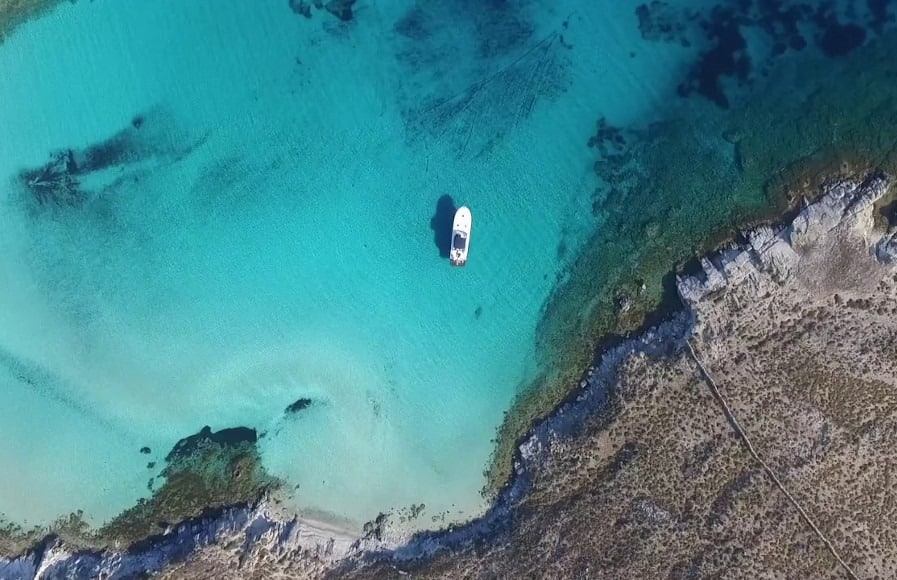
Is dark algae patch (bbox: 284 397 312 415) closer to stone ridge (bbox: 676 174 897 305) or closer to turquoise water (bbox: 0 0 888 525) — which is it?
turquoise water (bbox: 0 0 888 525)

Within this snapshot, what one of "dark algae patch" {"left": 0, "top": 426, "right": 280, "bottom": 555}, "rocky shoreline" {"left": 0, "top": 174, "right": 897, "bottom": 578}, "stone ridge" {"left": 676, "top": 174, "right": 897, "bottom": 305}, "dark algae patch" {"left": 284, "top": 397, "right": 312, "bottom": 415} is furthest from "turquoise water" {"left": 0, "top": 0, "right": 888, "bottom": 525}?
"stone ridge" {"left": 676, "top": 174, "right": 897, "bottom": 305}

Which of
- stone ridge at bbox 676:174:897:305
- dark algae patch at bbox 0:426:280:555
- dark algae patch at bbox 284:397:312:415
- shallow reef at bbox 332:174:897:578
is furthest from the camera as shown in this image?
dark algae patch at bbox 284:397:312:415

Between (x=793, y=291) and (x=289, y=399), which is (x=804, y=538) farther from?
(x=289, y=399)

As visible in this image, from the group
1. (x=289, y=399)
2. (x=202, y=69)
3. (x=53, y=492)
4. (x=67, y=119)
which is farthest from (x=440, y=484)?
(x=67, y=119)

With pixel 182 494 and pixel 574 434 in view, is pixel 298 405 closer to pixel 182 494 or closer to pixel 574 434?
pixel 182 494

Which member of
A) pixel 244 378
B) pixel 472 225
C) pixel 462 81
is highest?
pixel 462 81

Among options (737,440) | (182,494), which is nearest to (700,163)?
(737,440)

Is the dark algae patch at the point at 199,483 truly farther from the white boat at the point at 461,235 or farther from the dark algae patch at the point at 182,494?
the white boat at the point at 461,235

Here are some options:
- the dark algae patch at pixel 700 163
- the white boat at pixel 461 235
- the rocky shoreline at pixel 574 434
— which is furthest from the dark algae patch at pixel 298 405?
the white boat at pixel 461 235
